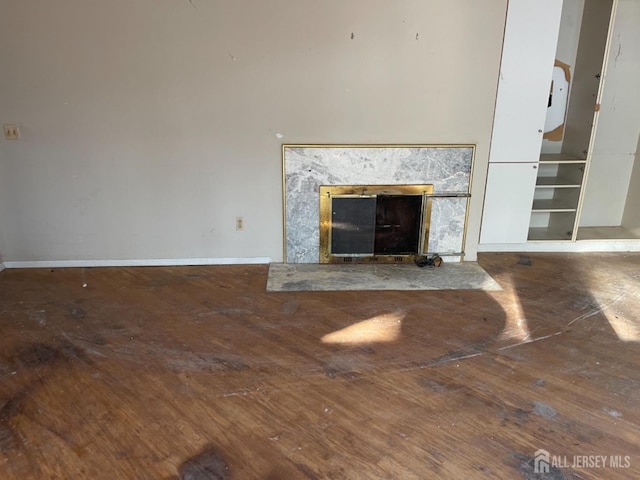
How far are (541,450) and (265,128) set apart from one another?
9.13ft

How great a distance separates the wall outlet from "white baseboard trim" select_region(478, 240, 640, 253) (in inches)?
153

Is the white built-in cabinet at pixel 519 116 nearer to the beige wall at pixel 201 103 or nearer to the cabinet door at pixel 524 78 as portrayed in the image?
the cabinet door at pixel 524 78

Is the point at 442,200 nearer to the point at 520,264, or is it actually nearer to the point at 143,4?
the point at 520,264

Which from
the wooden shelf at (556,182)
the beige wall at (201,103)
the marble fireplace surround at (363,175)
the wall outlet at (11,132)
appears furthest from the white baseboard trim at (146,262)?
the wooden shelf at (556,182)

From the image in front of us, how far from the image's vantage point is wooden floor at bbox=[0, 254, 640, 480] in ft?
6.16

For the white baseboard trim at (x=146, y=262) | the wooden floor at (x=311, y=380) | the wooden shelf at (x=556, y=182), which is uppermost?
the wooden shelf at (x=556, y=182)

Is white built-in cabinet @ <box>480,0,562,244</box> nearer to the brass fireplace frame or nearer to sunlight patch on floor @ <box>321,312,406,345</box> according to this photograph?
the brass fireplace frame

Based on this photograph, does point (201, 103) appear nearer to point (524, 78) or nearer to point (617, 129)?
point (524, 78)

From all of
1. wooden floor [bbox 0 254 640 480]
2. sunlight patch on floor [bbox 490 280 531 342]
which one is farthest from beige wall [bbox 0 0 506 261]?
sunlight patch on floor [bbox 490 280 531 342]

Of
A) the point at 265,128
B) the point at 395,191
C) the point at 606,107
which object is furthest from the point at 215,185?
the point at 606,107

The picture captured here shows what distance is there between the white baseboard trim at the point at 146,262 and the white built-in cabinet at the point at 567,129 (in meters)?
2.09

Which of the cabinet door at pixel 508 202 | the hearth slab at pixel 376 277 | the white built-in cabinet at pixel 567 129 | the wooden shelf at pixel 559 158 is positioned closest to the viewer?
the hearth slab at pixel 376 277

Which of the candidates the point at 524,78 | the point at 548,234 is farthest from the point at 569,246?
the point at 524,78

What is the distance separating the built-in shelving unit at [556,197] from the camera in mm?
4141
